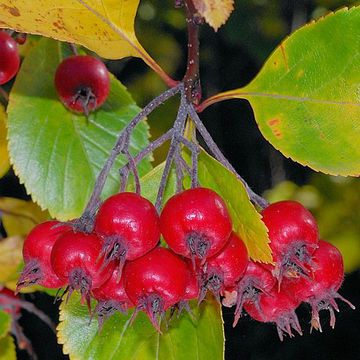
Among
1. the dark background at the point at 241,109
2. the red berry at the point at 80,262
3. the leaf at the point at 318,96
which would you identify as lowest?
the dark background at the point at 241,109

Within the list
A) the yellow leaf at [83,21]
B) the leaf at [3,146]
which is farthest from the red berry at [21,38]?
the yellow leaf at [83,21]

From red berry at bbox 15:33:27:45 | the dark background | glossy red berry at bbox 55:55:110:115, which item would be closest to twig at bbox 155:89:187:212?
glossy red berry at bbox 55:55:110:115

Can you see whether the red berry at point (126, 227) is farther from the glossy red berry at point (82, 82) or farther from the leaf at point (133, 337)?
the glossy red berry at point (82, 82)

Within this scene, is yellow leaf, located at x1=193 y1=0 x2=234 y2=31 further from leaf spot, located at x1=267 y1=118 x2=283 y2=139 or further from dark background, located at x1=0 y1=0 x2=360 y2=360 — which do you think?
dark background, located at x1=0 y1=0 x2=360 y2=360

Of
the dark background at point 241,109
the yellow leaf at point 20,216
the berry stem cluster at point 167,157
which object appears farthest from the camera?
the dark background at point 241,109

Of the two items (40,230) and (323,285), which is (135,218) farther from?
(323,285)

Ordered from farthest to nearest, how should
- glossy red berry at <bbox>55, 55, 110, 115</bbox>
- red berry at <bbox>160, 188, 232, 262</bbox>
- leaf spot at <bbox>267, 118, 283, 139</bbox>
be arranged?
glossy red berry at <bbox>55, 55, 110, 115</bbox>, leaf spot at <bbox>267, 118, 283, 139</bbox>, red berry at <bbox>160, 188, 232, 262</bbox>

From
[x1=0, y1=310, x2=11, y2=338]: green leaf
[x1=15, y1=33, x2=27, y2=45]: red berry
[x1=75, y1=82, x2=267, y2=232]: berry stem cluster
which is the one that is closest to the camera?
[x1=75, y1=82, x2=267, y2=232]: berry stem cluster

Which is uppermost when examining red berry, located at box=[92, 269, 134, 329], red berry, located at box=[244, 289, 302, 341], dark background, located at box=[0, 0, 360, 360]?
red berry, located at box=[92, 269, 134, 329]
